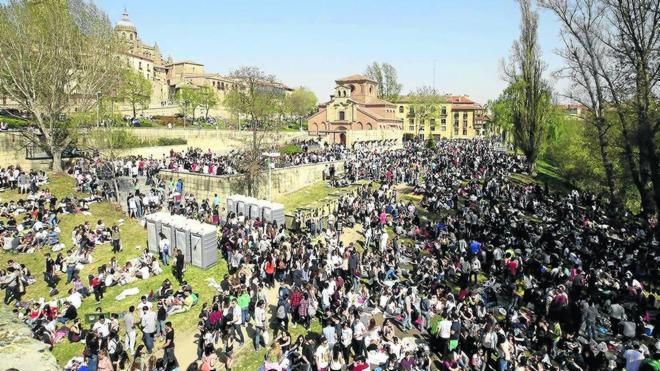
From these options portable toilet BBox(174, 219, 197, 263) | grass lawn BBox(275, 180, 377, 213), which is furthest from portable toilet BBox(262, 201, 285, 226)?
grass lawn BBox(275, 180, 377, 213)

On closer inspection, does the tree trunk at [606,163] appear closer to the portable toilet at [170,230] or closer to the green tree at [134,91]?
the portable toilet at [170,230]

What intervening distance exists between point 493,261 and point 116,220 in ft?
62.1

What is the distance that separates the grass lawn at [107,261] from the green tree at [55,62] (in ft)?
21.6

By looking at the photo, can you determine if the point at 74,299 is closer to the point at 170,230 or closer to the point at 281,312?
the point at 170,230

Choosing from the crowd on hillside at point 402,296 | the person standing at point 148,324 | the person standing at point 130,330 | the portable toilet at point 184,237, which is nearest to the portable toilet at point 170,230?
the portable toilet at point 184,237

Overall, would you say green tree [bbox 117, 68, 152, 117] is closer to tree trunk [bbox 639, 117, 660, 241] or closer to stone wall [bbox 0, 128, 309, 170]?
stone wall [bbox 0, 128, 309, 170]

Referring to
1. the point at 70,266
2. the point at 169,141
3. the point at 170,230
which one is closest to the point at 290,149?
the point at 169,141

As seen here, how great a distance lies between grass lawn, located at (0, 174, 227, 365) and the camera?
13841mm

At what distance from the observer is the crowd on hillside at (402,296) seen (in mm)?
10641

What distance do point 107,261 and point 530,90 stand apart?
3763cm

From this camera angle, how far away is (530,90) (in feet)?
133

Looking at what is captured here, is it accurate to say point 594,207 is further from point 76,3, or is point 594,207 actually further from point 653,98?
point 76,3

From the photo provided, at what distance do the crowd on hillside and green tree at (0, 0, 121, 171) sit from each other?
13194 millimetres

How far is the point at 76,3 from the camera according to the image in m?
31.7
